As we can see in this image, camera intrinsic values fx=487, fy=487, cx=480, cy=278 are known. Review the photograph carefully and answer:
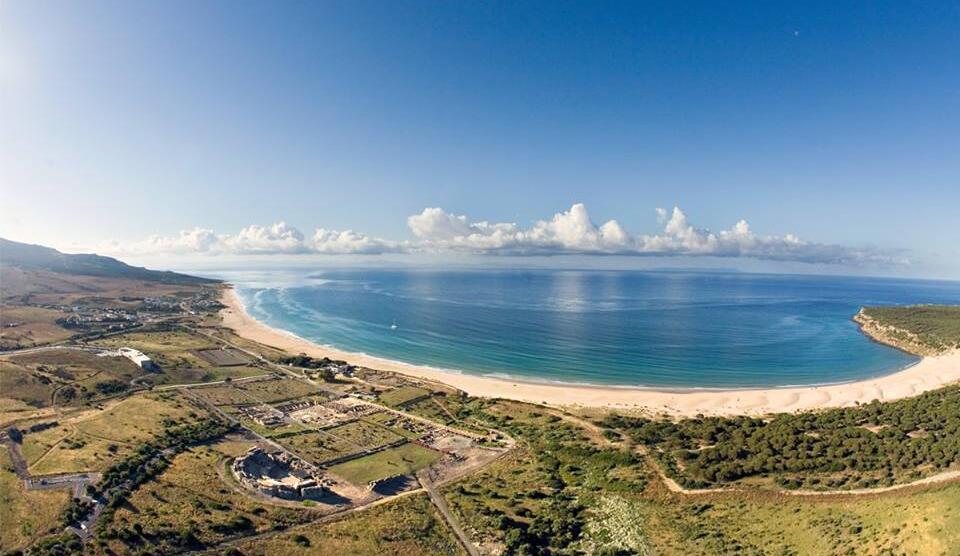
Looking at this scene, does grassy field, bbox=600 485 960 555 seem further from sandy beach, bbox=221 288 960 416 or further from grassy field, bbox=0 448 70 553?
grassy field, bbox=0 448 70 553

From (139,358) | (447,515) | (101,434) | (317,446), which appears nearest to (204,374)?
(139,358)

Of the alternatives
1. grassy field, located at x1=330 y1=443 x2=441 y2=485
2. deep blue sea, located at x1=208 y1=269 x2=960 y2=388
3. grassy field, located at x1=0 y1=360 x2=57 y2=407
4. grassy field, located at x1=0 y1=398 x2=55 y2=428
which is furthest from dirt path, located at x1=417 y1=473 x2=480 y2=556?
grassy field, located at x1=0 y1=360 x2=57 y2=407

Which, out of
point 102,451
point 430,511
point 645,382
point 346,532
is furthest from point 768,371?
point 102,451

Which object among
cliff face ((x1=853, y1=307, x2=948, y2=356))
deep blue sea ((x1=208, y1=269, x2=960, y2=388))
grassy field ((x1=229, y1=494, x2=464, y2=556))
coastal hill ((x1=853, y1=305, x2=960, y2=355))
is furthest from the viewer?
coastal hill ((x1=853, y1=305, x2=960, y2=355))

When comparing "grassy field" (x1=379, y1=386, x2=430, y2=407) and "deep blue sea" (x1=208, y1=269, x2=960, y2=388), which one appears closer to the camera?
"grassy field" (x1=379, y1=386, x2=430, y2=407)

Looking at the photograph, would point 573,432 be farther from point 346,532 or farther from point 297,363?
point 297,363

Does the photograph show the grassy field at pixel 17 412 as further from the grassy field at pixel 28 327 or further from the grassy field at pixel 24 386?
the grassy field at pixel 28 327

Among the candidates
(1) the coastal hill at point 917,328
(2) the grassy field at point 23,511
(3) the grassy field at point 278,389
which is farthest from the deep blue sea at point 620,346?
(2) the grassy field at point 23,511

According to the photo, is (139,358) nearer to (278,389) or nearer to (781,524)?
(278,389)
